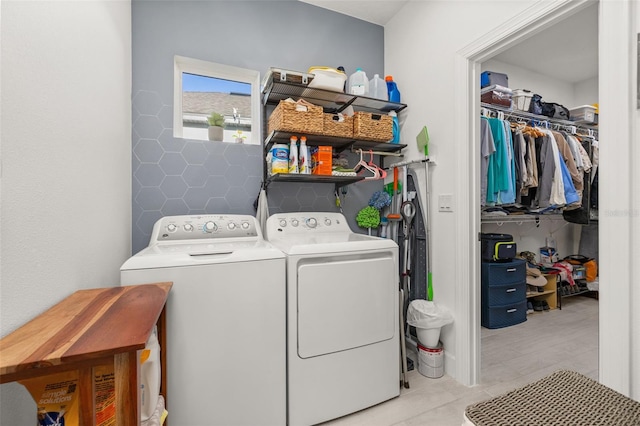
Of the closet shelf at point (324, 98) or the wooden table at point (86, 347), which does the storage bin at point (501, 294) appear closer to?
the closet shelf at point (324, 98)

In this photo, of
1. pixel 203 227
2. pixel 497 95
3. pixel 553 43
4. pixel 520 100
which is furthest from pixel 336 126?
pixel 553 43

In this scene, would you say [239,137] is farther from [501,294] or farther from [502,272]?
[501,294]

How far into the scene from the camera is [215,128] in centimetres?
211

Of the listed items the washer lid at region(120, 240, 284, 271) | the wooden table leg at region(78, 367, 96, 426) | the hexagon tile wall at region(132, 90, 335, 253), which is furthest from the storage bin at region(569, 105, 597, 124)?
the wooden table leg at region(78, 367, 96, 426)

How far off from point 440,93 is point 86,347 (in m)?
2.34

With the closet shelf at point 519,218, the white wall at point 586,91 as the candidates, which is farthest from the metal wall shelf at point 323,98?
the white wall at point 586,91

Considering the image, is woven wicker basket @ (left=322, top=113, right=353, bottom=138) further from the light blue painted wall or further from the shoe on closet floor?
the shoe on closet floor

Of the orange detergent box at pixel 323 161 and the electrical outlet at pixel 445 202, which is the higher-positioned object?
the orange detergent box at pixel 323 161

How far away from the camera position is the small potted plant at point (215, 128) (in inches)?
83.0

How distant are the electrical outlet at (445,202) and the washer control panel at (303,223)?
72 cm

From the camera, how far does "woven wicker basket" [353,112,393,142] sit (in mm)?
2082

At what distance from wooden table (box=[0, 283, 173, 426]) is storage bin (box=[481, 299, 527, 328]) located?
9.78 feet

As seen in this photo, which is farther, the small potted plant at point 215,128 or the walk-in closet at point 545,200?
the walk-in closet at point 545,200

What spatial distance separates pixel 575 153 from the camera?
282 cm
